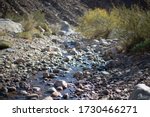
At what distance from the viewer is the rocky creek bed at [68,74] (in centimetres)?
772

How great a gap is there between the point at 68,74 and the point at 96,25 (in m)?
9.56

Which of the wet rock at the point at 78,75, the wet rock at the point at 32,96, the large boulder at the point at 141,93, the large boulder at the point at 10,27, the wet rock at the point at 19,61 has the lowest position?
the large boulder at the point at 10,27

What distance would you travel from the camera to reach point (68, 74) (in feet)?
31.6

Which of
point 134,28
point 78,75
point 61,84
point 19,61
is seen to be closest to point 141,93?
point 61,84

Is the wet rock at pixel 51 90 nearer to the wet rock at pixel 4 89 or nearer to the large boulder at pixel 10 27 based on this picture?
the wet rock at pixel 4 89

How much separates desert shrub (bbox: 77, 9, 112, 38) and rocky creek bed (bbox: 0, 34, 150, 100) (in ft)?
17.9

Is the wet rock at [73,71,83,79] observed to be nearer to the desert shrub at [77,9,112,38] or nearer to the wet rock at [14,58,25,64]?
the wet rock at [14,58,25,64]

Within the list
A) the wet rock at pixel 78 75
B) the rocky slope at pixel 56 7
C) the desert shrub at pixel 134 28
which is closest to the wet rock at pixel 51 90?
the wet rock at pixel 78 75

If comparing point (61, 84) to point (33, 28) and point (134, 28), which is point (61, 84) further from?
point (33, 28)

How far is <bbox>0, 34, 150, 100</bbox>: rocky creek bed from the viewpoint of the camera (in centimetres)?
772

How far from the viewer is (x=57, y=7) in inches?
1281

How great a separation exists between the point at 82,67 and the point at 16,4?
1655cm

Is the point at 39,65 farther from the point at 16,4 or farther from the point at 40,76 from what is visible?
the point at 16,4

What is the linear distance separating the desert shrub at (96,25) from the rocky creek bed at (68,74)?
5.45 metres
